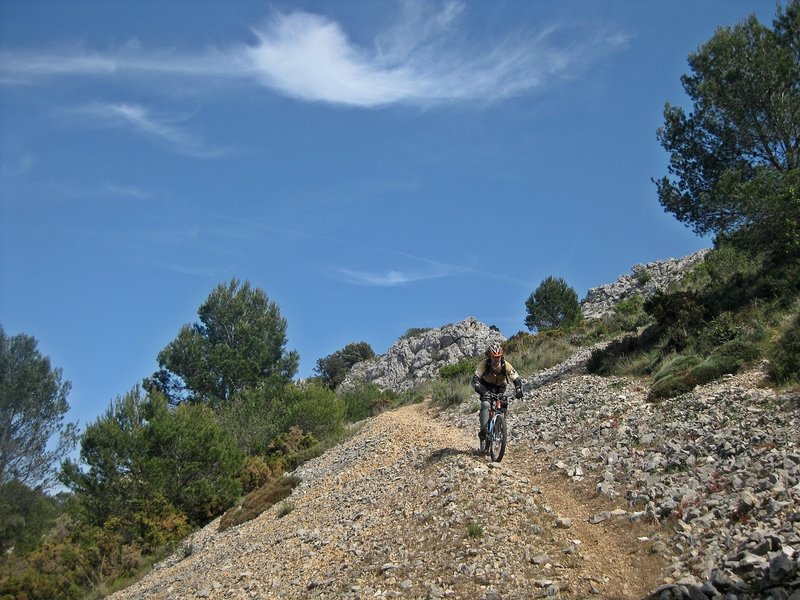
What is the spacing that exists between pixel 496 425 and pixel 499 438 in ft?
0.82

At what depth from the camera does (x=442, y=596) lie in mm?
7812

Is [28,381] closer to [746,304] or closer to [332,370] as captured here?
[332,370]

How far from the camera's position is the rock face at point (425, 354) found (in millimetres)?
48781

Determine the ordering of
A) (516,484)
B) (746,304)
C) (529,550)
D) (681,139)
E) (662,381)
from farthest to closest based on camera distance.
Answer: (681,139) → (746,304) → (662,381) → (516,484) → (529,550)

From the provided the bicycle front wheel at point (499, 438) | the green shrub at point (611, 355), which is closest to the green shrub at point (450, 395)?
the green shrub at point (611, 355)

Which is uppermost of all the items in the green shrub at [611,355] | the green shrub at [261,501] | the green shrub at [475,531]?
the green shrub at [611,355]

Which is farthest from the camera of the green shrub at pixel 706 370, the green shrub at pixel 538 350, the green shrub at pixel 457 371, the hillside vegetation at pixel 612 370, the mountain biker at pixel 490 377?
the green shrub at pixel 457 371

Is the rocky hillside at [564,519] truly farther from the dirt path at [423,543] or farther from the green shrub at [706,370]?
the green shrub at [706,370]

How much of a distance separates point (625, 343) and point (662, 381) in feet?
24.3

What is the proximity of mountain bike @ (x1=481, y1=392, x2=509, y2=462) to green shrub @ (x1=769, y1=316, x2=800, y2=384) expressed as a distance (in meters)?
5.02

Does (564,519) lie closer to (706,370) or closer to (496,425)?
(496,425)

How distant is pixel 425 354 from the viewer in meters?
52.7

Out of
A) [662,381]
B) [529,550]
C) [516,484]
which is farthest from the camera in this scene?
[662,381]

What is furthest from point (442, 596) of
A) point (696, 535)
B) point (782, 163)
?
point (782, 163)
